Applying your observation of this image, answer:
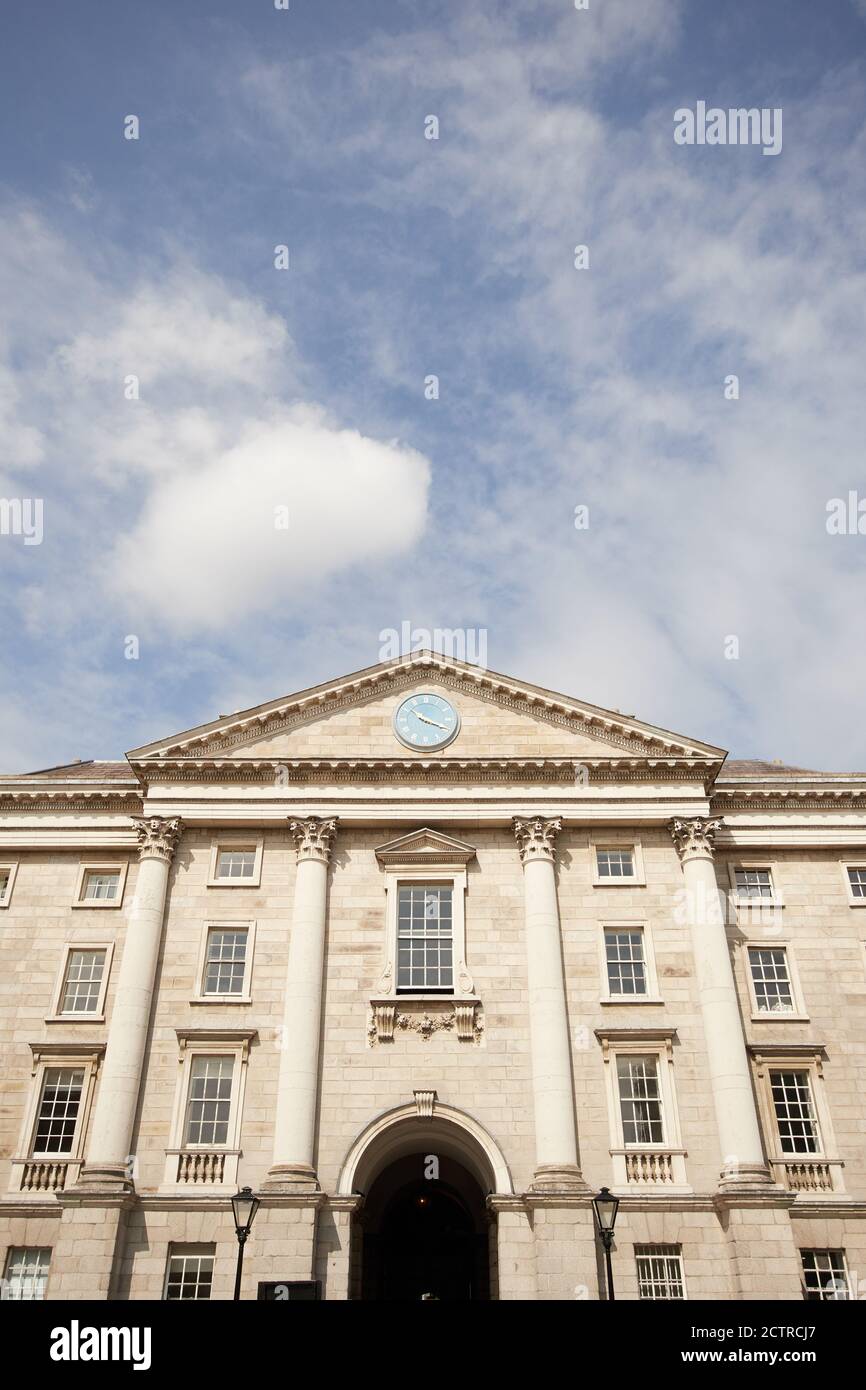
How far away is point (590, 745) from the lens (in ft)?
109

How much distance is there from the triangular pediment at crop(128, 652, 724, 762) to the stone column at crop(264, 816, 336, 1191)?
2996 millimetres

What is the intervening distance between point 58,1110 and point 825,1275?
21044 mm

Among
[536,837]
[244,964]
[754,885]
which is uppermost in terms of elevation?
[536,837]

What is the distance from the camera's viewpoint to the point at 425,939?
30797mm

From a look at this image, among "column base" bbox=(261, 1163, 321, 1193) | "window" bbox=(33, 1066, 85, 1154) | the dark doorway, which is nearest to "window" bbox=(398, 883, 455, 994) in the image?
"column base" bbox=(261, 1163, 321, 1193)

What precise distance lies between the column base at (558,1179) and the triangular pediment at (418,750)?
11.9 m

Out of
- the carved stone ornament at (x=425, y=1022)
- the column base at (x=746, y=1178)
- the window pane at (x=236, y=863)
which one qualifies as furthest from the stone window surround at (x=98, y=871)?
the column base at (x=746, y=1178)

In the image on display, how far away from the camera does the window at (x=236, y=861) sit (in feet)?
105

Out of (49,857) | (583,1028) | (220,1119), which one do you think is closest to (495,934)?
(583,1028)

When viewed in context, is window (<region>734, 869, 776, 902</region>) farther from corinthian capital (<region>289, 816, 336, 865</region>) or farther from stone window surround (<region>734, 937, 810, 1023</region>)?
corinthian capital (<region>289, 816, 336, 865</region>)

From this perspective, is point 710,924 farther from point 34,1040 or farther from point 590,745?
point 34,1040

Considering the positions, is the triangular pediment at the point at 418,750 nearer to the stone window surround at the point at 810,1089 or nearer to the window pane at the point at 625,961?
the window pane at the point at 625,961

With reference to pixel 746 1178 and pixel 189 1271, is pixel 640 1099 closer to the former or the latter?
pixel 746 1178

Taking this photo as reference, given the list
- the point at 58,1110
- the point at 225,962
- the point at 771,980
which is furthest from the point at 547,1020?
the point at 58,1110
